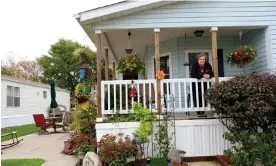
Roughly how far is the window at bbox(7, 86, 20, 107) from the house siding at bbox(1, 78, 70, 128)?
0.61 ft

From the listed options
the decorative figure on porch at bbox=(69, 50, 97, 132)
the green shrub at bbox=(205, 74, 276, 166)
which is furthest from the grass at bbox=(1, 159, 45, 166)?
the green shrub at bbox=(205, 74, 276, 166)

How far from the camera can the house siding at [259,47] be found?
6914 mm

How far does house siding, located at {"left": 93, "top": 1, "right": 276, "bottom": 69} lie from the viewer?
21.2ft

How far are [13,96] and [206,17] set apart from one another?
1260 centimetres

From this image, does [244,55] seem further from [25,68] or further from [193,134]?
[25,68]

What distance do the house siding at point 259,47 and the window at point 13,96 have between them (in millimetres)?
12412

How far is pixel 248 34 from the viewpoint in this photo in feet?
25.6

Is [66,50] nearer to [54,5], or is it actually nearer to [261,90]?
[54,5]

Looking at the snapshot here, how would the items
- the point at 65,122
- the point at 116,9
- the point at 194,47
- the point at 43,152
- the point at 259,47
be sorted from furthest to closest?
the point at 65,122
the point at 194,47
the point at 43,152
the point at 259,47
the point at 116,9

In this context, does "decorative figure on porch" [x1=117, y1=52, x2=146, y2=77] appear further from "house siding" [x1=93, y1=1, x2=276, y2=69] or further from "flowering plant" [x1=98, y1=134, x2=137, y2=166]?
"flowering plant" [x1=98, y1=134, x2=137, y2=166]

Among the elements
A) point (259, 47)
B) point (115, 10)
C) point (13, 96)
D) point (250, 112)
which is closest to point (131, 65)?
point (115, 10)

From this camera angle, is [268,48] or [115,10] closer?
[115,10]

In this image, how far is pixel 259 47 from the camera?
7.18 metres

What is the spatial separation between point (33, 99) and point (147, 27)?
13.6 metres
